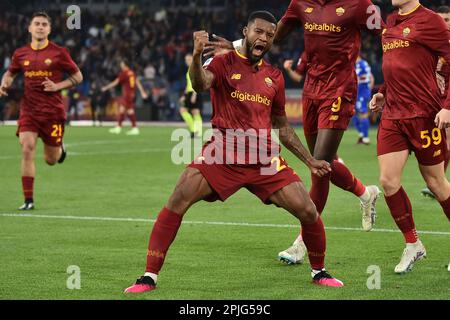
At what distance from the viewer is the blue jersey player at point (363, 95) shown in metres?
26.1

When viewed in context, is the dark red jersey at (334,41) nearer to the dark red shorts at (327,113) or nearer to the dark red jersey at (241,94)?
the dark red shorts at (327,113)

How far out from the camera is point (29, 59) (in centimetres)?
1452

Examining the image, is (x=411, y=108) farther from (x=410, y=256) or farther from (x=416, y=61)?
(x=410, y=256)

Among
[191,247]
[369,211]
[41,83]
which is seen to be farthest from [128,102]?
[369,211]

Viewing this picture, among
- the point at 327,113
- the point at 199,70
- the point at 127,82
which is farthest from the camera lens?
the point at 127,82

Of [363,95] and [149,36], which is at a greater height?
[149,36]

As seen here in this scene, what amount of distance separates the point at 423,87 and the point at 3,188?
30.2 feet

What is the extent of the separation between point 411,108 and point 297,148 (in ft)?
4.24

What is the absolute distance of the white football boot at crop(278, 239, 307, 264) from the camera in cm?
945

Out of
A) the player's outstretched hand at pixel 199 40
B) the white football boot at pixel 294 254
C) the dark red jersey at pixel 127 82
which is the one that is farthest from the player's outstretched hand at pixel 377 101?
the dark red jersey at pixel 127 82

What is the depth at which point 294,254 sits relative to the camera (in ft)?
31.1

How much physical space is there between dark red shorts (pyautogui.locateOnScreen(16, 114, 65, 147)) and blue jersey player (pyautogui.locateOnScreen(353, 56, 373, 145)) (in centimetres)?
1277

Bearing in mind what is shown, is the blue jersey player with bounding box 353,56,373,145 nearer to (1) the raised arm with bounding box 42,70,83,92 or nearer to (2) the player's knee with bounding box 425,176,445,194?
(1) the raised arm with bounding box 42,70,83,92

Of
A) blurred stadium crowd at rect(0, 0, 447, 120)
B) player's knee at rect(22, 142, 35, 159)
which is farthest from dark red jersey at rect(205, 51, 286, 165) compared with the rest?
blurred stadium crowd at rect(0, 0, 447, 120)
